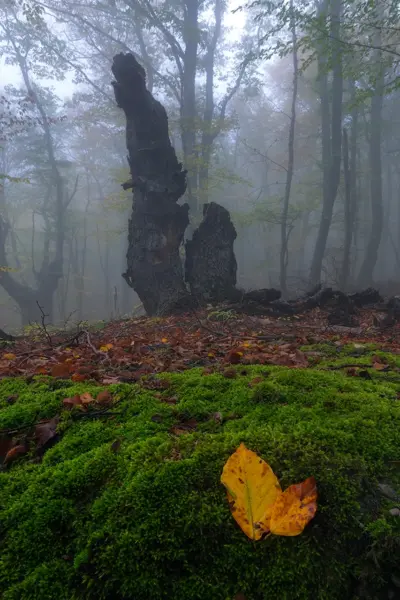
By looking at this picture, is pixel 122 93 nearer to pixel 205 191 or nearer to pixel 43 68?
pixel 205 191

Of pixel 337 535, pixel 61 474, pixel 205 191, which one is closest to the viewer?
pixel 337 535

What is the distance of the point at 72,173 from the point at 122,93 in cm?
2927

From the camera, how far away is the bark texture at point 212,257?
316 inches

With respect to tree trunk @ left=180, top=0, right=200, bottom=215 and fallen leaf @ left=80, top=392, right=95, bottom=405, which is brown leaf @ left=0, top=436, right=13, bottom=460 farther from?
tree trunk @ left=180, top=0, right=200, bottom=215

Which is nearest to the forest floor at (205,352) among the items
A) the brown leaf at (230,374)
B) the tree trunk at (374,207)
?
the brown leaf at (230,374)

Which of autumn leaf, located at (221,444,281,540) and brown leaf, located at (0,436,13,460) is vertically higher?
autumn leaf, located at (221,444,281,540)

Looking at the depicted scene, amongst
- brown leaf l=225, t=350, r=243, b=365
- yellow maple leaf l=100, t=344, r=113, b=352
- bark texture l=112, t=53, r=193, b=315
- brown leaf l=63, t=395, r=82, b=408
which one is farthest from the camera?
bark texture l=112, t=53, r=193, b=315

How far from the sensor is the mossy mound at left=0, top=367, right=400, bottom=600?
1.02m

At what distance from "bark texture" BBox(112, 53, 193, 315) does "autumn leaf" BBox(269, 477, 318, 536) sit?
22.1ft

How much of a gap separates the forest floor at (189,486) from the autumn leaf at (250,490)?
0.04 metres

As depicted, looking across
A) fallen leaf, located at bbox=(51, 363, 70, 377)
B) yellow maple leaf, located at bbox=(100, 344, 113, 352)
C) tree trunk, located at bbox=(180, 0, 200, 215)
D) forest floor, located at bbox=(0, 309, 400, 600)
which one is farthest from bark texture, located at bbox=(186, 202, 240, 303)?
tree trunk, located at bbox=(180, 0, 200, 215)

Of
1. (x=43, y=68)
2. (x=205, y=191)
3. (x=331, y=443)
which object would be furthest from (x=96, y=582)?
(x=43, y=68)

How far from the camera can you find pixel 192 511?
3.85 feet

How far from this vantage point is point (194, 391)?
2.22 metres
